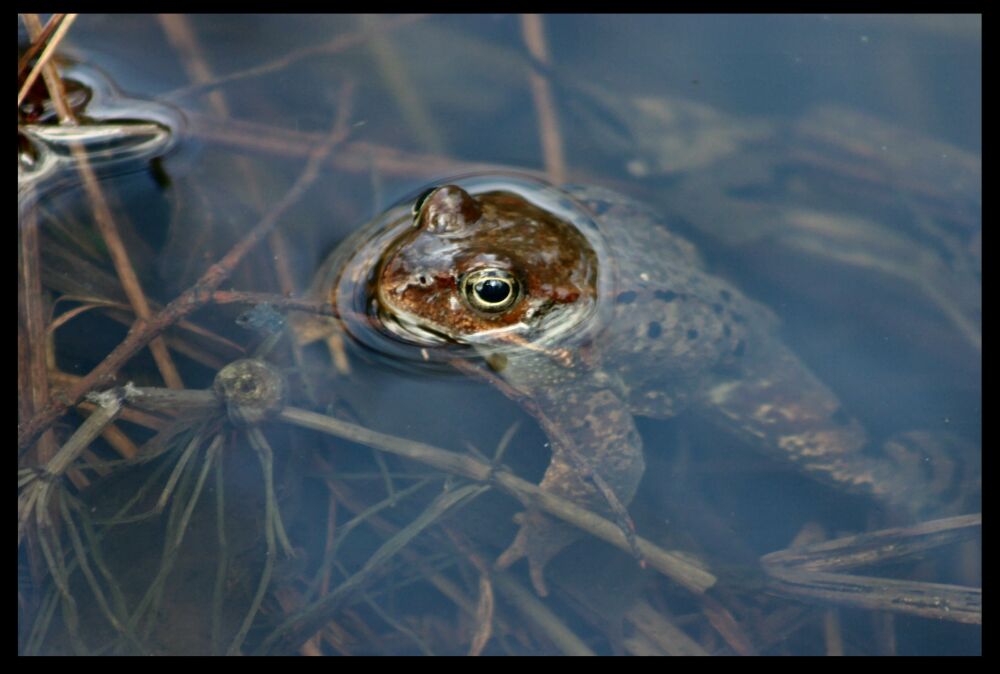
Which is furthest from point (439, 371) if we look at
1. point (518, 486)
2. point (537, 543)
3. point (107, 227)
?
point (107, 227)

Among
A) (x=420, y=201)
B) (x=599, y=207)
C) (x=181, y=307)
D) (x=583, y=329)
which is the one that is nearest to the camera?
(x=181, y=307)

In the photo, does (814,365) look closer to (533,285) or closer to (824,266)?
(824,266)

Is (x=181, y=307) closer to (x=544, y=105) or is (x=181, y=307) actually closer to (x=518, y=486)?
(x=518, y=486)

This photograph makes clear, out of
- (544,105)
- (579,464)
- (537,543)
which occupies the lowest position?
(537,543)

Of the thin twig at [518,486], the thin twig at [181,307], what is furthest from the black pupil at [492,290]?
the thin twig at [181,307]

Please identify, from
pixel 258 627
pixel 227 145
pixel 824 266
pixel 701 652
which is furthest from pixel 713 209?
pixel 258 627

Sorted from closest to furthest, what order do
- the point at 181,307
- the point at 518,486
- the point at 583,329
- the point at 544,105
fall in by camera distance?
the point at 181,307
the point at 518,486
the point at 583,329
the point at 544,105
